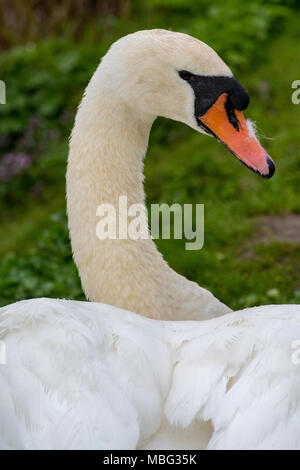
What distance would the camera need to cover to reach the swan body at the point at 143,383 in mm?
2084

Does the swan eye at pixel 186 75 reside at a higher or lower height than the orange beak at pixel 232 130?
higher

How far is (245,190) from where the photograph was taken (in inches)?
222

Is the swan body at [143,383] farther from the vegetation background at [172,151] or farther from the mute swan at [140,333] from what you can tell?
the vegetation background at [172,151]

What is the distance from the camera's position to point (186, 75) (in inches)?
123

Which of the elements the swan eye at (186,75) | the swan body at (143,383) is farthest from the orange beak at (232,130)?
the swan body at (143,383)

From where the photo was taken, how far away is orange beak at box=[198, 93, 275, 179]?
10.2 feet

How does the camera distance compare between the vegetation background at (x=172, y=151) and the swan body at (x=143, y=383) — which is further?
the vegetation background at (x=172, y=151)

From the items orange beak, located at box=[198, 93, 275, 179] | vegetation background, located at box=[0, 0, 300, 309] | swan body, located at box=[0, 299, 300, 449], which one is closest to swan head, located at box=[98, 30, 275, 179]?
orange beak, located at box=[198, 93, 275, 179]

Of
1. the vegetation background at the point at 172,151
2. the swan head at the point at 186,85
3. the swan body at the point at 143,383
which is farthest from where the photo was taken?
the vegetation background at the point at 172,151

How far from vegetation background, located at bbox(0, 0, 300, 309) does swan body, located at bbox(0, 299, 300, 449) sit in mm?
1907

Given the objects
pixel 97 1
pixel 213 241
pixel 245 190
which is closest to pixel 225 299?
pixel 213 241

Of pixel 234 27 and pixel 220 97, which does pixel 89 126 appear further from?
pixel 234 27

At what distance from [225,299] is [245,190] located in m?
1.34

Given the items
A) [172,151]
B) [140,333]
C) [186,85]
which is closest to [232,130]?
[186,85]
